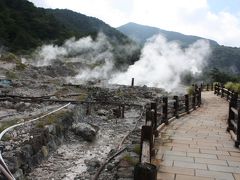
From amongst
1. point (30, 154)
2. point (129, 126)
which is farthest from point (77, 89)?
point (30, 154)

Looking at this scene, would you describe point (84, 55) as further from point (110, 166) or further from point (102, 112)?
point (110, 166)

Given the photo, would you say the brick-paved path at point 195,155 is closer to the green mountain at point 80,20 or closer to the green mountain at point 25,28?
the green mountain at point 25,28

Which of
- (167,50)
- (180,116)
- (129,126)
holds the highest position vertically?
(167,50)

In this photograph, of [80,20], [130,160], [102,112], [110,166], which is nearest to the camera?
[130,160]

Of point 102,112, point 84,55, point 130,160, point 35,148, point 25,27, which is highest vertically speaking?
point 25,27

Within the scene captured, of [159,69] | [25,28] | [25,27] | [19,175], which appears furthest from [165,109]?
[25,27]

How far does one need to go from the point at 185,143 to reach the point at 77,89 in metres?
21.5

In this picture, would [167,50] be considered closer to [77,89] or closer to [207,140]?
[77,89]

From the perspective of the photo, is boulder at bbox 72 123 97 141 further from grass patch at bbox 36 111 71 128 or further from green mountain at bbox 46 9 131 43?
green mountain at bbox 46 9 131 43

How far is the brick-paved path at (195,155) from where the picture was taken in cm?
617

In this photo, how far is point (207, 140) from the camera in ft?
30.2

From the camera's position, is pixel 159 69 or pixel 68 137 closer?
pixel 68 137

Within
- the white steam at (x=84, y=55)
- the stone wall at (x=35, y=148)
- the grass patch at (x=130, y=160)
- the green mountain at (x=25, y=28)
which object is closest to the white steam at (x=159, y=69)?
the white steam at (x=84, y=55)

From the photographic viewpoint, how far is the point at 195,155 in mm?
7430
